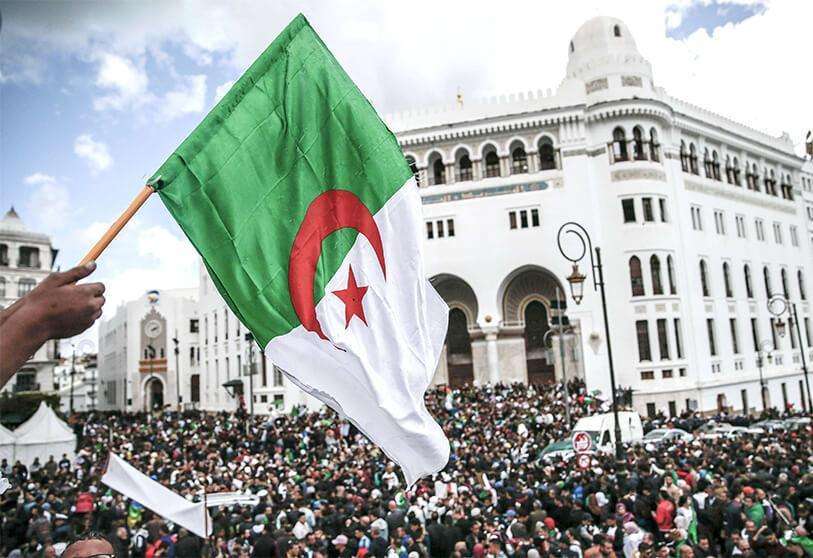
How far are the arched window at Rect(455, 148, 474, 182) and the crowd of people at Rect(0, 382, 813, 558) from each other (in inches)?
790

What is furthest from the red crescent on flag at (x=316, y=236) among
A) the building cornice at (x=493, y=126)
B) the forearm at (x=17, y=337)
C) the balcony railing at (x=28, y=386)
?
the balcony railing at (x=28, y=386)

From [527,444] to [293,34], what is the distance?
18.4 m

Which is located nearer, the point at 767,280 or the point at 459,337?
the point at 459,337

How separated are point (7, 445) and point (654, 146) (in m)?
34.1

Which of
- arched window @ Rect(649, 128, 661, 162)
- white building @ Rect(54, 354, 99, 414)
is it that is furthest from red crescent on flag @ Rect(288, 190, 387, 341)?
white building @ Rect(54, 354, 99, 414)

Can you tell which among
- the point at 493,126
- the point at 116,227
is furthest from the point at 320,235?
the point at 493,126

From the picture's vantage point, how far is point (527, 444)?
21328mm

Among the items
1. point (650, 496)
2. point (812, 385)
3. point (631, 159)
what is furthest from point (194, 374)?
point (650, 496)

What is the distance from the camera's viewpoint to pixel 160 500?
35.8ft

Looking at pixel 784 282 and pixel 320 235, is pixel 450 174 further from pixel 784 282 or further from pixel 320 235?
pixel 320 235

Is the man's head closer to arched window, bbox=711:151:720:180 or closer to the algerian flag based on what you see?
the algerian flag

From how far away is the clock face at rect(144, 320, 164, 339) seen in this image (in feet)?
204

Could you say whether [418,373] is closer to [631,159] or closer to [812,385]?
[631,159]

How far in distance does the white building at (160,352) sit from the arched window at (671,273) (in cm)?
3907
